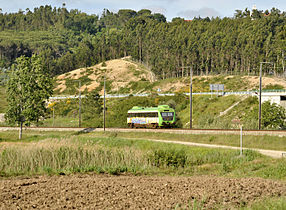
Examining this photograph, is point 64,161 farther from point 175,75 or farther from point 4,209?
point 175,75

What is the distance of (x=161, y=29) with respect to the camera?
198 meters

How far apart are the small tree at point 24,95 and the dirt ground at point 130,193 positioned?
43.5 metres

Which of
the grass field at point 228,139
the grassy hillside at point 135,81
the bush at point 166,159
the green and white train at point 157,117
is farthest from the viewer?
the grassy hillside at point 135,81

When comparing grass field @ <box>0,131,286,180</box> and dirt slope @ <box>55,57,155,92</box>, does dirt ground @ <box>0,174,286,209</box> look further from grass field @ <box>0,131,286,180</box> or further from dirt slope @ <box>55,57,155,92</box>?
dirt slope @ <box>55,57,155,92</box>

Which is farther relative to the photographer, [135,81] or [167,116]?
[135,81]

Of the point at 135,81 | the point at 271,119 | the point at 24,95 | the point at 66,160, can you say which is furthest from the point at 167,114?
the point at 135,81

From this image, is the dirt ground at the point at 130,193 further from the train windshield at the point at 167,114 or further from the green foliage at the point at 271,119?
the green foliage at the point at 271,119

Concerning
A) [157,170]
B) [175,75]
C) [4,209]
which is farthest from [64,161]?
[175,75]

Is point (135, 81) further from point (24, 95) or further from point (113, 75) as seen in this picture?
point (24, 95)

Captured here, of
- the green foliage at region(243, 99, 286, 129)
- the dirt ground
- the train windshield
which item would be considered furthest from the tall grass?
the green foliage at region(243, 99, 286, 129)

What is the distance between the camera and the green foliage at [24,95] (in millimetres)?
60469

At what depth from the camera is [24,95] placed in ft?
201

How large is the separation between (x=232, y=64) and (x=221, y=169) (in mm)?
110959

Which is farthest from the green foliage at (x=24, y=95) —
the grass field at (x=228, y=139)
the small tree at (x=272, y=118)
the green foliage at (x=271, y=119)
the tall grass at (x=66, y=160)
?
the small tree at (x=272, y=118)
